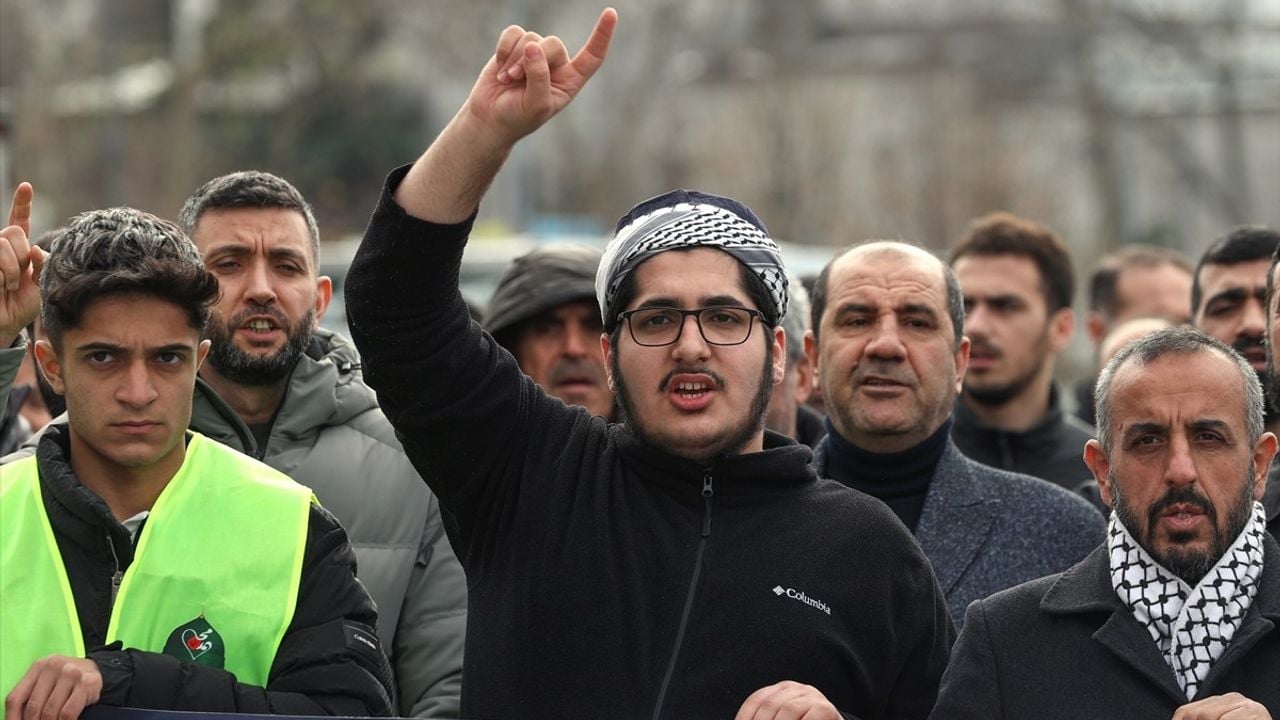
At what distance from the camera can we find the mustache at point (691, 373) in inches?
161

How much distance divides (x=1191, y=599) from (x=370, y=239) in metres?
1.76

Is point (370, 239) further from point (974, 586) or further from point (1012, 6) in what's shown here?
point (1012, 6)

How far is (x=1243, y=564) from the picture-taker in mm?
4168

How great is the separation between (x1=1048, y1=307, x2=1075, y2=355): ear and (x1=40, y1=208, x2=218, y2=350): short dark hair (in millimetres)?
3881

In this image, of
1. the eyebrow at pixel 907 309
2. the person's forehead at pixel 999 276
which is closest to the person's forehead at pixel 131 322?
the eyebrow at pixel 907 309

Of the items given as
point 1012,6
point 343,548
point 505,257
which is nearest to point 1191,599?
point 343,548

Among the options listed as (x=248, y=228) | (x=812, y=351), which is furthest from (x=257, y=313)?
(x=812, y=351)

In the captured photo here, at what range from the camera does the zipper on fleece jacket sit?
391 centimetres

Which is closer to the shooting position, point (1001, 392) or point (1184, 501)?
point (1184, 501)

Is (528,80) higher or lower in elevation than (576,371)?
higher

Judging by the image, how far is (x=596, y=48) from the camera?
380 cm

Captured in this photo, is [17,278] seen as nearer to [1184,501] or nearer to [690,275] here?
[690,275]

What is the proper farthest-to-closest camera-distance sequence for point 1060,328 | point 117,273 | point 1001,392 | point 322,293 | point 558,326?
point 1060,328
point 1001,392
point 558,326
point 322,293
point 117,273

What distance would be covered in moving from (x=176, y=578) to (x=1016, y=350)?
156 inches
